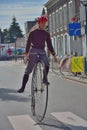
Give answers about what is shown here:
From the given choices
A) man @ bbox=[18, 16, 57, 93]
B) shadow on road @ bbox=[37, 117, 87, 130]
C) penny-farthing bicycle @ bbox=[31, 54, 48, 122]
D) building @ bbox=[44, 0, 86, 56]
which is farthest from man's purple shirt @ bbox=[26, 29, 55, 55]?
building @ bbox=[44, 0, 86, 56]

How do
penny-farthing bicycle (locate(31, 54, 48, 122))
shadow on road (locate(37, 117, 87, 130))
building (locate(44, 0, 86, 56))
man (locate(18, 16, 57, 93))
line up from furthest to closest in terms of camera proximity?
building (locate(44, 0, 86, 56)) < man (locate(18, 16, 57, 93)) < penny-farthing bicycle (locate(31, 54, 48, 122)) < shadow on road (locate(37, 117, 87, 130))

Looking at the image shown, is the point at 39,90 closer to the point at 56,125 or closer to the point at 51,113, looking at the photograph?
the point at 56,125

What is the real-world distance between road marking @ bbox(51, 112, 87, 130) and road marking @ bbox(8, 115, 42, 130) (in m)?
0.60

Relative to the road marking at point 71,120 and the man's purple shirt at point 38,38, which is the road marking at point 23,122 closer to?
the road marking at point 71,120

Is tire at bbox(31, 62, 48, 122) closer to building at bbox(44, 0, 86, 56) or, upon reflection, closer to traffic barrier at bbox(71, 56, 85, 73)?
traffic barrier at bbox(71, 56, 85, 73)

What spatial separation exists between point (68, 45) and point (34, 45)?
120ft

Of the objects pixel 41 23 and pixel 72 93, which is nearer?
pixel 41 23

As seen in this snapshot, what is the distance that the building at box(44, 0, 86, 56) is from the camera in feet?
136

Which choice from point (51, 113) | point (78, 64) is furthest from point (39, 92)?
point (78, 64)

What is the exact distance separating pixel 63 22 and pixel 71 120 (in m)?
39.5

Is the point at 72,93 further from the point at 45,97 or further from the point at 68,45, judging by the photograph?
the point at 68,45

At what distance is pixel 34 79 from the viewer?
9867 mm

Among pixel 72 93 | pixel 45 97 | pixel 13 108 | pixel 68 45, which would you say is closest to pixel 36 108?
pixel 45 97

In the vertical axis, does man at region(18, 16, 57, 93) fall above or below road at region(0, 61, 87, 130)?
above
